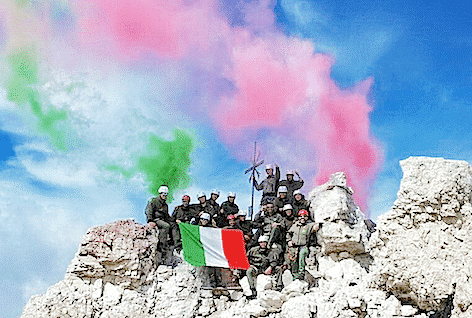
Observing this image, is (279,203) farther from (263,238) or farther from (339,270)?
(339,270)

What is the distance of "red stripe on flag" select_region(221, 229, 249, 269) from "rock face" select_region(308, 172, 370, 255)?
6.79 feet

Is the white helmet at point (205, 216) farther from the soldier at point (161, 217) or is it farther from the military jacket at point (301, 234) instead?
the military jacket at point (301, 234)

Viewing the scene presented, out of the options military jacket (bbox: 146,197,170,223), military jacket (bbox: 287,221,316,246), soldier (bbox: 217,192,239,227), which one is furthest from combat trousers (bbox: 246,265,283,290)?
military jacket (bbox: 146,197,170,223)

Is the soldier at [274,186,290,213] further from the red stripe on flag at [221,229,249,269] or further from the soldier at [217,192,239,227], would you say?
the soldier at [217,192,239,227]

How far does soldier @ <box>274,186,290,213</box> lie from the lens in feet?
44.7

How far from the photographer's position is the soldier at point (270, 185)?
1518 cm

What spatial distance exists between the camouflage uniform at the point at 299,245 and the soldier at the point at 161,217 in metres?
3.30

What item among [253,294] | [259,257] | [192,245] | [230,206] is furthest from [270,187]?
[253,294]

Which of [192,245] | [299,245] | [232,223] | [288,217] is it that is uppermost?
[232,223]

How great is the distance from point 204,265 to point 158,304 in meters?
1.47

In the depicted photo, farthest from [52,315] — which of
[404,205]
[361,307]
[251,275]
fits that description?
[404,205]

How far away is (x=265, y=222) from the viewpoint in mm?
13469

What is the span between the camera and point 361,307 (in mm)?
9094

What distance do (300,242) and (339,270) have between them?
1.11 m
